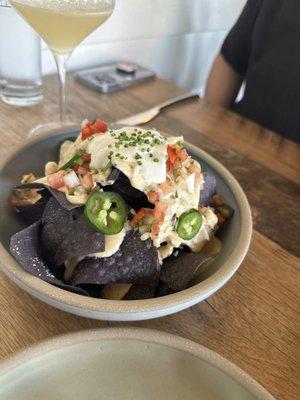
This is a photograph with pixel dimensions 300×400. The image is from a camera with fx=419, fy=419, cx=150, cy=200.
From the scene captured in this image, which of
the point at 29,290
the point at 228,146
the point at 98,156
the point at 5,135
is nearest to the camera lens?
the point at 29,290

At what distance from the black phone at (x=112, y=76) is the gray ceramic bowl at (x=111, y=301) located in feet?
1.93

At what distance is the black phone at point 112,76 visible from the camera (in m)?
1.37

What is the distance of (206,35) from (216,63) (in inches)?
16.2

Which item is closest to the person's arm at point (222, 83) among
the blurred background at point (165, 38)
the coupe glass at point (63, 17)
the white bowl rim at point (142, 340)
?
the blurred background at point (165, 38)

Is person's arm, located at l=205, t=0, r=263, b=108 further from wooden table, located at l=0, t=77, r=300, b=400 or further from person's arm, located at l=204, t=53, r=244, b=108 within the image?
wooden table, located at l=0, t=77, r=300, b=400

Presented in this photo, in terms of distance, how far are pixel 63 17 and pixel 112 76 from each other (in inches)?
24.7

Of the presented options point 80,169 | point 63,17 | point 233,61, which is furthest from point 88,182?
point 233,61

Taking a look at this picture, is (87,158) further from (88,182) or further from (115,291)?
(115,291)

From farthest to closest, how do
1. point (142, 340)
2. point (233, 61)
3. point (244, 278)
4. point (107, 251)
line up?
1. point (233, 61)
2. point (244, 278)
3. point (107, 251)
4. point (142, 340)

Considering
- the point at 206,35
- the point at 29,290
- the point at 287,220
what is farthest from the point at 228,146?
the point at 206,35

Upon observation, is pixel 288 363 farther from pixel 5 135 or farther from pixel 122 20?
pixel 122 20

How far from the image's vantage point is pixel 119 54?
1.67 meters

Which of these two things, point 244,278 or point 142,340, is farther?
point 244,278

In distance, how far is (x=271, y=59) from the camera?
1.54 m
